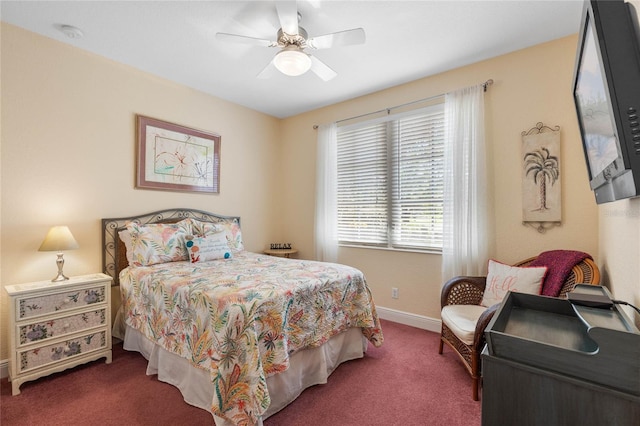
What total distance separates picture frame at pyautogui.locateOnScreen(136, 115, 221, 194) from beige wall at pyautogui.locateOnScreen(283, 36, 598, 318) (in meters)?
2.03

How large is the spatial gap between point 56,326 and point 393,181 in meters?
3.41

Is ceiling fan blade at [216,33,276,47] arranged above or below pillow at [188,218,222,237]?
above

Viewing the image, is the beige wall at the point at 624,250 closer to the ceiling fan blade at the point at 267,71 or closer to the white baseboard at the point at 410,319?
the white baseboard at the point at 410,319

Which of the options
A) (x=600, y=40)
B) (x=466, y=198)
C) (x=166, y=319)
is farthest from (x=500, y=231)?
(x=166, y=319)

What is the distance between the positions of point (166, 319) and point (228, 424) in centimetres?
88

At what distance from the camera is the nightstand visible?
81.3 inches

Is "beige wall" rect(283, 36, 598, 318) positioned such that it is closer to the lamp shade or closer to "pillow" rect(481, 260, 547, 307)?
"pillow" rect(481, 260, 547, 307)

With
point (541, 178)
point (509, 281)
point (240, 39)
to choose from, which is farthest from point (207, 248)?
point (541, 178)

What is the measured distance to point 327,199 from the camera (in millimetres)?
4000

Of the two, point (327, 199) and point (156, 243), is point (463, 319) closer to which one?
point (327, 199)

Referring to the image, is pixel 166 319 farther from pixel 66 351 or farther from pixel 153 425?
pixel 66 351

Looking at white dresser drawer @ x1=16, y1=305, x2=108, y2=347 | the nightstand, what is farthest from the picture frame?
white dresser drawer @ x1=16, y1=305, x2=108, y2=347

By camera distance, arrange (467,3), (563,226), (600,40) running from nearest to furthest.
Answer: (600,40) < (467,3) < (563,226)

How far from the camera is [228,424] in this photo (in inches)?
63.4
